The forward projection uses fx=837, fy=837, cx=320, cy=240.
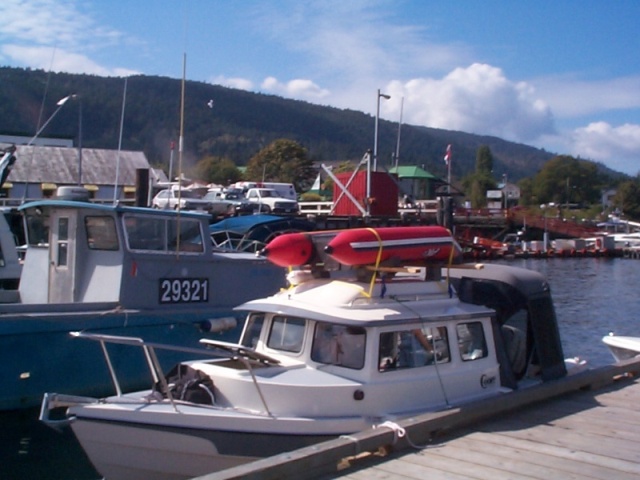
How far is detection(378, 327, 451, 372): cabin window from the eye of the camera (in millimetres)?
8391

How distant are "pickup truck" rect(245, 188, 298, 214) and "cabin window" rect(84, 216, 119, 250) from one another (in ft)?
78.8

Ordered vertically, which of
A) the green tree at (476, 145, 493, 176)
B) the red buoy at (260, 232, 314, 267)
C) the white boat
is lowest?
the white boat

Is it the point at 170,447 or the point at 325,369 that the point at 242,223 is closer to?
the point at 325,369

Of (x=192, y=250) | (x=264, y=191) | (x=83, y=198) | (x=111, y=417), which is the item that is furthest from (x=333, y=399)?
(x=264, y=191)

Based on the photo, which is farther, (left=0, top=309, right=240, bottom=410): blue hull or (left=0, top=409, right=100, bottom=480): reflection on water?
(left=0, top=309, right=240, bottom=410): blue hull

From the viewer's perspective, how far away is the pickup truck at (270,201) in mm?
39188

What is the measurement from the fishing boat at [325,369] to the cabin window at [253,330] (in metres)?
0.01

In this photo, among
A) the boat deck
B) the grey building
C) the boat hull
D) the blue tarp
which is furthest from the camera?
the grey building

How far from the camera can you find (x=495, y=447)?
24.5 ft

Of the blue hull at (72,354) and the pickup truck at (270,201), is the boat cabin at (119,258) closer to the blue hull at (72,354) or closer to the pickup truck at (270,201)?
the blue hull at (72,354)

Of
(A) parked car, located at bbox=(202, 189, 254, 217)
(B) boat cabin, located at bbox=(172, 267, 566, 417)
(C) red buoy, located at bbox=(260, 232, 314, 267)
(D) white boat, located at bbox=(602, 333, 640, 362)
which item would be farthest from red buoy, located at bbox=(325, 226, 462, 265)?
(A) parked car, located at bbox=(202, 189, 254, 217)

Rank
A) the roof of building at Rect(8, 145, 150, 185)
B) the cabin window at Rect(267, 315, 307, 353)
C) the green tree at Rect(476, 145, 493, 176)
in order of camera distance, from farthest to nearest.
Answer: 1. the green tree at Rect(476, 145, 493, 176)
2. the roof of building at Rect(8, 145, 150, 185)
3. the cabin window at Rect(267, 315, 307, 353)

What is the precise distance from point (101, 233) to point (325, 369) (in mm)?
6152

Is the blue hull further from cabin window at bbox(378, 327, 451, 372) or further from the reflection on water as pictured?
cabin window at bbox(378, 327, 451, 372)
